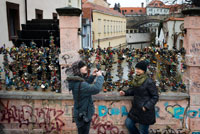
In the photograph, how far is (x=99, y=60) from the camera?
5.34 m

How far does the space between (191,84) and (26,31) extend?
7.61m

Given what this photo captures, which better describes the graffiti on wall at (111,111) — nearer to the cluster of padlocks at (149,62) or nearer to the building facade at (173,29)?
the cluster of padlocks at (149,62)

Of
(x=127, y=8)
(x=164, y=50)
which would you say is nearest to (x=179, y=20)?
(x=164, y=50)

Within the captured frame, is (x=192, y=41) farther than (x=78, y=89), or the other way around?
(x=192, y=41)

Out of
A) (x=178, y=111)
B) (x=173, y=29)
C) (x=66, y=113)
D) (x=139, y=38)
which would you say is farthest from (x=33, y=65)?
(x=139, y=38)

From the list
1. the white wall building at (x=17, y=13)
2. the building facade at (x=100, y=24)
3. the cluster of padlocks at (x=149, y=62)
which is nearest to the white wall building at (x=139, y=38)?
the building facade at (x=100, y=24)

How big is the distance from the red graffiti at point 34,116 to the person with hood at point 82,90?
146 cm

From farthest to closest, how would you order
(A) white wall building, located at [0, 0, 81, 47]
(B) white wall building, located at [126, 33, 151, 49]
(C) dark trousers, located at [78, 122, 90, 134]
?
(B) white wall building, located at [126, 33, 151, 49] < (A) white wall building, located at [0, 0, 81, 47] < (C) dark trousers, located at [78, 122, 90, 134]

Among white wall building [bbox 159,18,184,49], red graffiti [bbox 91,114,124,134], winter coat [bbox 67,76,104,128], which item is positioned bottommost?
red graffiti [bbox 91,114,124,134]

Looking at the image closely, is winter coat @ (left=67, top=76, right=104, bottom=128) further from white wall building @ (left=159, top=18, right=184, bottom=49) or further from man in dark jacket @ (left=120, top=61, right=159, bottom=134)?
white wall building @ (left=159, top=18, right=184, bottom=49)

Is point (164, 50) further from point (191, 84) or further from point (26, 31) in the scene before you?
point (26, 31)

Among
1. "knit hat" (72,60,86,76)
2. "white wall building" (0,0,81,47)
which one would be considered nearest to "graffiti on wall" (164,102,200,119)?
"knit hat" (72,60,86,76)

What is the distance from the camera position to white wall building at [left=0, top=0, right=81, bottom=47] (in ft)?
29.7

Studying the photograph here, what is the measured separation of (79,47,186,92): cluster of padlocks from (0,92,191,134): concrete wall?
333 millimetres
